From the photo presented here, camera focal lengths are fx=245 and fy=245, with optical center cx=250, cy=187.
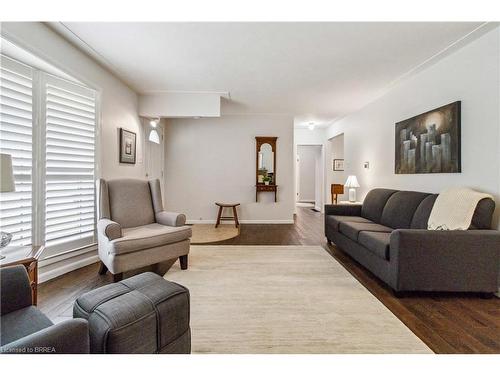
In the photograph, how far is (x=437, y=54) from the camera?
278 centimetres

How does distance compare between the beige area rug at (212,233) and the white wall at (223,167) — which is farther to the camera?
the white wall at (223,167)

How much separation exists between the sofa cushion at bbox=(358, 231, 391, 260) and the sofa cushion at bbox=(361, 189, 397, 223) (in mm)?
889

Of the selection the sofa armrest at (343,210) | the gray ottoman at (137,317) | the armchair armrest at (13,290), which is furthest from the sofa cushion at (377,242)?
the armchair armrest at (13,290)

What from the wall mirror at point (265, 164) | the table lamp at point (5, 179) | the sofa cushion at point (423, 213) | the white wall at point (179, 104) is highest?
the white wall at point (179, 104)

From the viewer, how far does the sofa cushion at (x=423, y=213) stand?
265 centimetres

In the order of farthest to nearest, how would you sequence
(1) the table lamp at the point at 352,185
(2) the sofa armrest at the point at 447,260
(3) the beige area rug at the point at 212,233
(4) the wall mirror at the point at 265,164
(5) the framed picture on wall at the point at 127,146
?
(4) the wall mirror at the point at 265,164, (1) the table lamp at the point at 352,185, (3) the beige area rug at the point at 212,233, (5) the framed picture on wall at the point at 127,146, (2) the sofa armrest at the point at 447,260

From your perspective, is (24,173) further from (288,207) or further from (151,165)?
(288,207)

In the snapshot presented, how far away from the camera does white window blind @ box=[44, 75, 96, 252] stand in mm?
2570

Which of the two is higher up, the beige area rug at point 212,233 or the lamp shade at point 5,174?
the lamp shade at point 5,174

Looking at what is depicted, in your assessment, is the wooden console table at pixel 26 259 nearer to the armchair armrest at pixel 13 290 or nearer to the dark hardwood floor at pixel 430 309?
the armchair armrest at pixel 13 290

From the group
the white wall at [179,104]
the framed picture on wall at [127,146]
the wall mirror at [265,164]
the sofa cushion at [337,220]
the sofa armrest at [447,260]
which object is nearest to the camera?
the sofa armrest at [447,260]

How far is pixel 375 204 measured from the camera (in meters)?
3.67

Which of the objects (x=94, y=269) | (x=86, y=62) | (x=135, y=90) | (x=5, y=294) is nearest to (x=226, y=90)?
(x=135, y=90)
